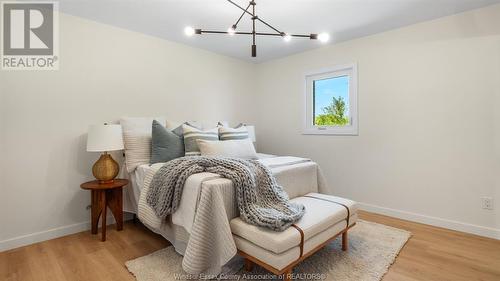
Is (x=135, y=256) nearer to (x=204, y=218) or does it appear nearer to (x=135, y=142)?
(x=204, y=218)

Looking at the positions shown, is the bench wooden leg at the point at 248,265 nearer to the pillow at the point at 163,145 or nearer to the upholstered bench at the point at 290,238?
the upholstered bench at the point at 290,238

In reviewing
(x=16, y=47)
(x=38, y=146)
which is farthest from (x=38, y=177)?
(x=16, y=47)

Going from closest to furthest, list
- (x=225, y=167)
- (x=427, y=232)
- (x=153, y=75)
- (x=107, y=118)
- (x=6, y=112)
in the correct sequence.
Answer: (x=225, y=167)
(x=6, y=112)
(x=427, y=232)
(x=107, y=118)
(x=153, y=75)

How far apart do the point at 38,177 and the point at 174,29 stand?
2.10 metres

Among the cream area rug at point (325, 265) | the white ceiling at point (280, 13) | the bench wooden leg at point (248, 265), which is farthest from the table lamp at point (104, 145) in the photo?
the bench wooden leg at point (248, 265)

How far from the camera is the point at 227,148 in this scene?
8.35 feet

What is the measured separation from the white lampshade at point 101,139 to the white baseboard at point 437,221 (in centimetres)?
304

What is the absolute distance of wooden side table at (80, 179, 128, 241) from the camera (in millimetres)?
2344

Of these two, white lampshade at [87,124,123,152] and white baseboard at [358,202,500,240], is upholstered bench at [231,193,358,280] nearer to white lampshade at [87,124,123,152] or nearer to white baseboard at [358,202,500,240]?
white baseboard at [358,202,500,240]

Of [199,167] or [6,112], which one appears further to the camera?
[6,112]

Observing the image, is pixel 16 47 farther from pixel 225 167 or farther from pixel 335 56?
pixel 335 56

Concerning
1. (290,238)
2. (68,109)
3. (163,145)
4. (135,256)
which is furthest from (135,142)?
(290,238)

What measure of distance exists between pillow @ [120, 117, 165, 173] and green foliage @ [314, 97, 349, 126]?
8.00 feet

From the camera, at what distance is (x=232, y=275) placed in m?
1.77
